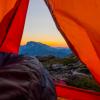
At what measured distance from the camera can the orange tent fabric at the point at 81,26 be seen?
4.82 ft

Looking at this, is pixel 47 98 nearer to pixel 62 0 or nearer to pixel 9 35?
pixel 62 0

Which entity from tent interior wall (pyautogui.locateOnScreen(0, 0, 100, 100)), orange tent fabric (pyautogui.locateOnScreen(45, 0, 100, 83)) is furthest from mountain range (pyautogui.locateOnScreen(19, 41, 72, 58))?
orange tent fabric (pyautogui.locateOnScreen(45, 0, 100, 83))

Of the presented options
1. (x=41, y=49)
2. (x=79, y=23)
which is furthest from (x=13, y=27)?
(x=41, y=49)

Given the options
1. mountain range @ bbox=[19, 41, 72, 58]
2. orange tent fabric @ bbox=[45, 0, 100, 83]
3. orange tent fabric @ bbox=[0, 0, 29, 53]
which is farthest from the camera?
mountain range @ bbox=[19, 41, 72, 58]

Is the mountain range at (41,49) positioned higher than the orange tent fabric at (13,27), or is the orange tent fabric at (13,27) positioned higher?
A: the orange tent fabric at (13,27)

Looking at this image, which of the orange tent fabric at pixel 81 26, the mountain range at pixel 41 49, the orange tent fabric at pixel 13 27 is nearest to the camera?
the orange tent fabric at pixel 81 26

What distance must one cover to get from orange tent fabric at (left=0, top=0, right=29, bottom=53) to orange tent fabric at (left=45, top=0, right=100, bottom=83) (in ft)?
1.00

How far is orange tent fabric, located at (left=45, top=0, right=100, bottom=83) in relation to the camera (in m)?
1.47

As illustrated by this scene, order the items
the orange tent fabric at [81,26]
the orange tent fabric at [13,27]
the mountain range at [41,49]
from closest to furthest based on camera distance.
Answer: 1. the orange tent fabric at [81,26]
2. the orange tent fabric at [13,27]
3. the mountain range at [41,49]

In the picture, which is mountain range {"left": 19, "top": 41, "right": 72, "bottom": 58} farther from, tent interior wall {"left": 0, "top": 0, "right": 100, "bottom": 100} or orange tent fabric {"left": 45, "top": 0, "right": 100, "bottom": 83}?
orange tent fabric {"left": 45, "top": 0, "right": 100, "bottom": 83}

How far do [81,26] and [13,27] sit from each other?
0.70 m

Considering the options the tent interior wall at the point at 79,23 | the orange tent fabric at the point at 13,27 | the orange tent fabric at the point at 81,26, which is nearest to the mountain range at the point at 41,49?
the orange tent fabric at the point at 13,27

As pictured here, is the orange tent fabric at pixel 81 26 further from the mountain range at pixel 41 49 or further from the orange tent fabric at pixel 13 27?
the mountain range at pixel 41 49

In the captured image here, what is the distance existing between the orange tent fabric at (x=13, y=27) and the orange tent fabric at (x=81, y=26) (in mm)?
306
